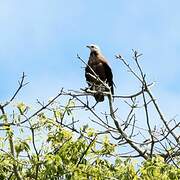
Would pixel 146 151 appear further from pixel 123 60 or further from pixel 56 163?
pixel 56 163

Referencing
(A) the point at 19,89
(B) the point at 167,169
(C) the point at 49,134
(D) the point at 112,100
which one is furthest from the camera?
(D) the point at 112,100

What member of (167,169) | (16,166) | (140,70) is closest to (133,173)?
(167,169)

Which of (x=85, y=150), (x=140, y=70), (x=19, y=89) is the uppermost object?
(x=140, y=70)

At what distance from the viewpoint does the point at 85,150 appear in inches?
237

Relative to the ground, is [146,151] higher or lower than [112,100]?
lower

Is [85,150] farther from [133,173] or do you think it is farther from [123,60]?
[123,60]

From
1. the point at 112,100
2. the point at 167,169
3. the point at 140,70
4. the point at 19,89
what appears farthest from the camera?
the point at 112,100

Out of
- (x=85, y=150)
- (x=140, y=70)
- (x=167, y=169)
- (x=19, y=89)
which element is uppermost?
(x=140, y=70)

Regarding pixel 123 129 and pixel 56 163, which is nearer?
pixel 56 163

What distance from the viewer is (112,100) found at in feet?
24.0

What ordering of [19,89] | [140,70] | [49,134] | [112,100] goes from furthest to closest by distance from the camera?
1. [112,100]
2. [140,70]
3. [49,134]
4. [19,89]

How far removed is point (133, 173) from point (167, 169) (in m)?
0.25

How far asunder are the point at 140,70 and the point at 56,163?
1.50 meters

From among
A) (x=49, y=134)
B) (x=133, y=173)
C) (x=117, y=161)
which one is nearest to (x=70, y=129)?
(x=49, y=134)
